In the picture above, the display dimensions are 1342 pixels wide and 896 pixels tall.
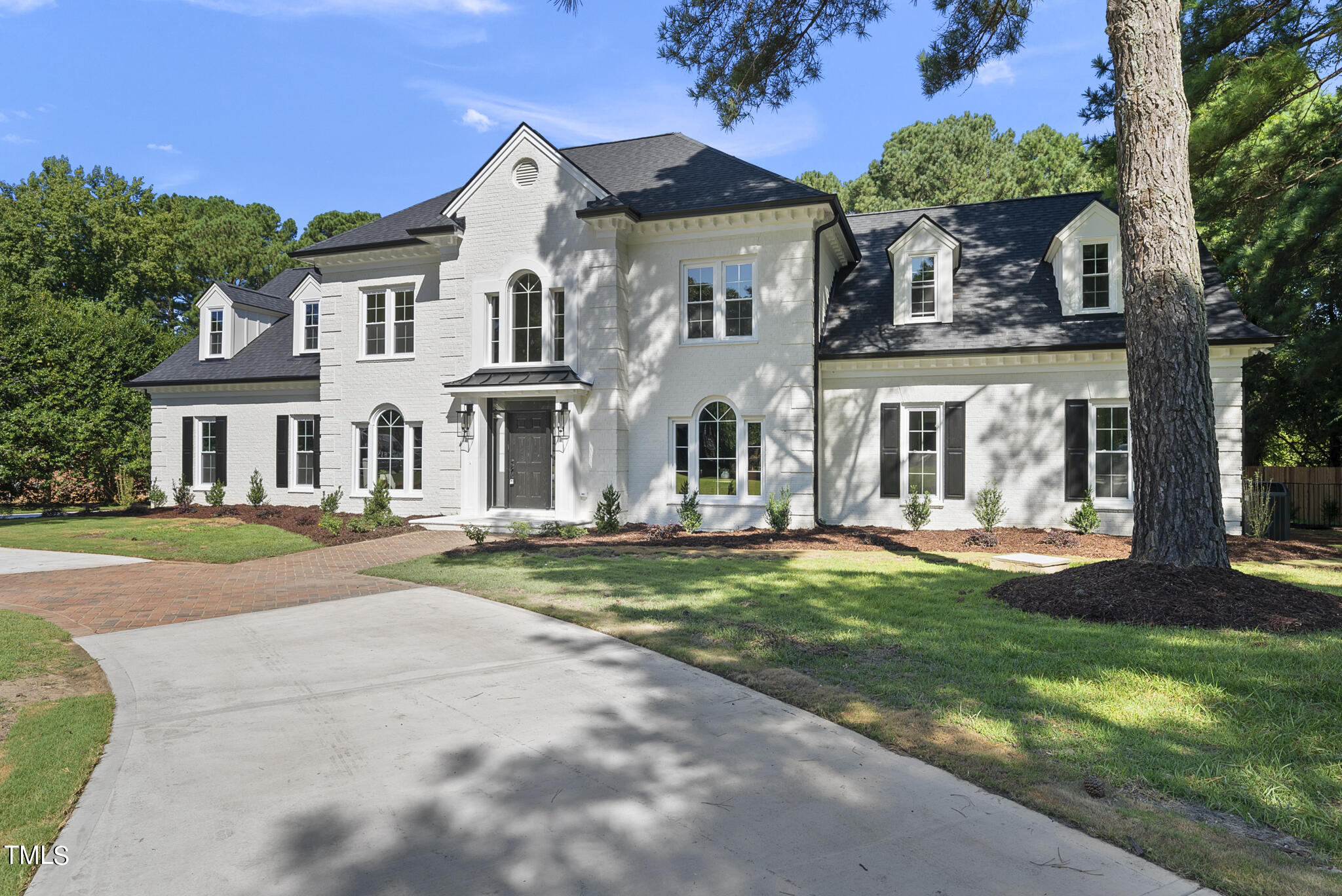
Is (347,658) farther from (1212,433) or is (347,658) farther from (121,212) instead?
(121,212)

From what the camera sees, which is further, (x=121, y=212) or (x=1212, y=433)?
(x=121, y=212)

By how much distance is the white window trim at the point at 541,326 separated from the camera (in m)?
16.9

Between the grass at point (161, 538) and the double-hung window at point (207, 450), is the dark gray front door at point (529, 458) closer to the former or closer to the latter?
the grass at point (161, 538)

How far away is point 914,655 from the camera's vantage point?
6059 mm

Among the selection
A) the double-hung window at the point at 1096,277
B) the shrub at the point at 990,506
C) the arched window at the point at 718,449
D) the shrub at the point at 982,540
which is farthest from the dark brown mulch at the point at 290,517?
the double-hung window at the point at 1096,277

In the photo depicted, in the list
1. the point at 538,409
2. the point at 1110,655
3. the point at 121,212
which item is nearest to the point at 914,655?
Result: the point at 1110,655

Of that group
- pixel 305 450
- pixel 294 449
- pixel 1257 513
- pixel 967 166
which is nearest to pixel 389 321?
pixel 305 450

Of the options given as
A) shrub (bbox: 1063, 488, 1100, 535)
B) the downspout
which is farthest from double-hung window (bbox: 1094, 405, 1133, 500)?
the downspout

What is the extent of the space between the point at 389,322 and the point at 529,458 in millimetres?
5423

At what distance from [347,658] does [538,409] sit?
37.5ft

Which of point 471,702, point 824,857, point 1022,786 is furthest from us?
point 471,702

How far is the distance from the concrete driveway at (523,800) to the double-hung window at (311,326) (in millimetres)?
18057

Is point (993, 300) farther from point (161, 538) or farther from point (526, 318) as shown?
point (161, 538)

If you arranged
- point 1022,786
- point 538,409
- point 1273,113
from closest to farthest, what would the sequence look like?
point 1022,786, point 1273,113, point 538,409
